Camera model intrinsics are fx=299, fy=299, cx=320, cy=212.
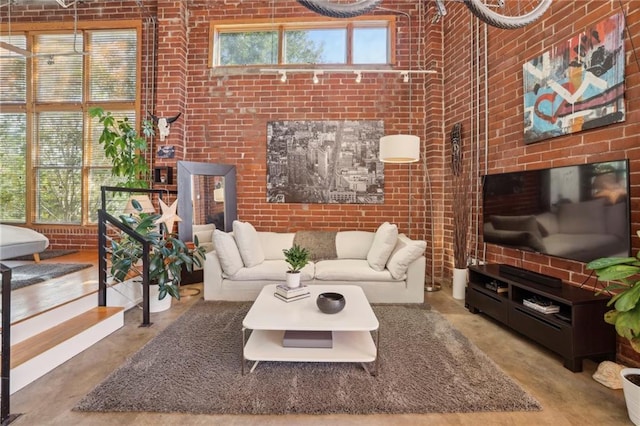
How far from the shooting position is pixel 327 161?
4.22 metres

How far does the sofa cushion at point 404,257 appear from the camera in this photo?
10.1 ft

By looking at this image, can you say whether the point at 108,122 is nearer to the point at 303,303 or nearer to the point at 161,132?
the point at 161,132

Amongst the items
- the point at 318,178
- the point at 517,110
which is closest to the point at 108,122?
the point at 318,178

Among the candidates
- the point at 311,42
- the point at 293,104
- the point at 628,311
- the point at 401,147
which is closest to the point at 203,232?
the point at 293,104

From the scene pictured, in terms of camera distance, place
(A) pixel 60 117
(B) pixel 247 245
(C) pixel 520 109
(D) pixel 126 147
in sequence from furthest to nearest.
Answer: (A) pixel 60 117, (D) pixel 126 147, (B) pixel 247 245, (C) pixel 520 109

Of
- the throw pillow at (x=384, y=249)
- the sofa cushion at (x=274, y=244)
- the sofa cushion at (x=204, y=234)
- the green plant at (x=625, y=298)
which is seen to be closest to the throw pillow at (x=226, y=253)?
the sofa cushion at (x=274, y=244)

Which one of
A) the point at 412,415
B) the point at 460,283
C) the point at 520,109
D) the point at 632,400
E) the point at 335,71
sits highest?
the point at 335,71

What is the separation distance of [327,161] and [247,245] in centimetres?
166

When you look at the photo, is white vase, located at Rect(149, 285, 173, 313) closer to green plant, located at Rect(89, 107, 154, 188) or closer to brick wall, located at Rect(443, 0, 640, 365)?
green plant, located at Rect(89, 107, 154, 188)

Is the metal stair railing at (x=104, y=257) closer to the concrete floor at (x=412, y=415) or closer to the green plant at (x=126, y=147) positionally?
the concrete floor at (x=412, y=415)

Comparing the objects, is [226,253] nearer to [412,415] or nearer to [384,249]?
[384,249]

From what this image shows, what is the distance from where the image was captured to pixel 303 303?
2205mm

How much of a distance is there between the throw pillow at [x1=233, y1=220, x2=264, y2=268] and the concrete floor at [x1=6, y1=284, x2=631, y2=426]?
3.85ft

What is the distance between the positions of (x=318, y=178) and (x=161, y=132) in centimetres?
225
